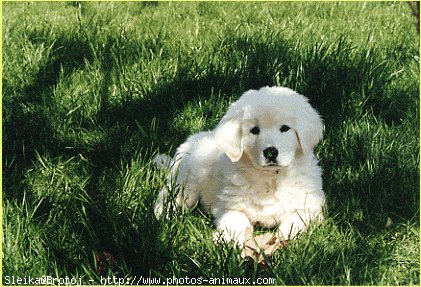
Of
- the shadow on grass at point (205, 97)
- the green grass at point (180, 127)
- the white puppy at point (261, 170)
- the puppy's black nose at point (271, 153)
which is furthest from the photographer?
the shadow on grass at point (205, 97)

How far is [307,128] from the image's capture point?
3203 mm

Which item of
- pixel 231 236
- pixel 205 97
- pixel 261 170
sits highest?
pixel 205 97

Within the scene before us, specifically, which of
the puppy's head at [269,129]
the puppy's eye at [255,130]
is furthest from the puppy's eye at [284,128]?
the puppy's eye at [255,130]

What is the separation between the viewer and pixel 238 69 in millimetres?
4273

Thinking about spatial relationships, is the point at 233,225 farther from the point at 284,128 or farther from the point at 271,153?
the point at 284,128

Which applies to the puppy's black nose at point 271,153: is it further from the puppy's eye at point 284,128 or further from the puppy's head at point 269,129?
the puppy's eye at point 284,128

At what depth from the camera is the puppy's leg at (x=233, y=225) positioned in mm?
3155

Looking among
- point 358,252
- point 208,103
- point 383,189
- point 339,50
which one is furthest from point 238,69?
point 358,252

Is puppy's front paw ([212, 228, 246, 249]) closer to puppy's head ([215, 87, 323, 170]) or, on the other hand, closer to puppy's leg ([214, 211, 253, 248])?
puppy's leg ([214, 211, 253, 248])

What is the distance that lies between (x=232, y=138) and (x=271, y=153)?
9.8 inches

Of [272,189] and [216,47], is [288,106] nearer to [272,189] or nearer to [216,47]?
[272,189]

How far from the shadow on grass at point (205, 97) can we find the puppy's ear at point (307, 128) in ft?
1.37

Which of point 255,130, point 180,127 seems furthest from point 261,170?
point 180,127

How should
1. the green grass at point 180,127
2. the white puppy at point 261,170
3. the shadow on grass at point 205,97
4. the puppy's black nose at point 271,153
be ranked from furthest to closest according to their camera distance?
the shadow on grass at point 205,97, the white puppy at point 261,170, the puppy's black nose at point 271,153, the green grass at point 180,127
